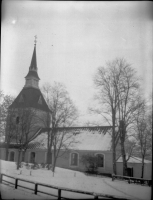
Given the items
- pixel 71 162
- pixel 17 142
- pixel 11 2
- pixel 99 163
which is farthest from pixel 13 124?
pixel 11 2

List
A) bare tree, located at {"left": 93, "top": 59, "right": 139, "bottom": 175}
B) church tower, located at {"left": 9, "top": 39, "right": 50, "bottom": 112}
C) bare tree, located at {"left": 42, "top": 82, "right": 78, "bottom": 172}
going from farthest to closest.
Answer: church tower, located at {"left": 9, "top": 39, "right": 50, "bottom": 112} < bare tree, located at {"left": 42, "top": 82, "right": 78, "bottom": 172} < bare tree, located at {"left": 93, "top": 59, "right": 139, "bottom": 175}

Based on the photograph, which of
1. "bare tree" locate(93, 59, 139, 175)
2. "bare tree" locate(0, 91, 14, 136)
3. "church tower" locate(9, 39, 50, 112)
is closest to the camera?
"bare tree" locate(93, 59, 139, 175)

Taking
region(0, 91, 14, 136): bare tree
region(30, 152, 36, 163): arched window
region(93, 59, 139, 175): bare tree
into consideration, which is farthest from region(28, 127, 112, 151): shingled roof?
region(0, 91, 14, 136): bare tree

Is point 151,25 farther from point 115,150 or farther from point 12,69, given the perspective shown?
point 12,69

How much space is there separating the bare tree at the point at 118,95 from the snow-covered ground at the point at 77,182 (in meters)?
0.39

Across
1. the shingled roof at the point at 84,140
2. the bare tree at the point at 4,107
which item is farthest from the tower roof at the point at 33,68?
the shingled roof at the point at 84,140

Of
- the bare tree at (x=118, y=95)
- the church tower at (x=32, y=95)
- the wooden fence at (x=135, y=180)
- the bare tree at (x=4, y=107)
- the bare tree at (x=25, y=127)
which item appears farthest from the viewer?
the bare tree at (x=4, y=107)

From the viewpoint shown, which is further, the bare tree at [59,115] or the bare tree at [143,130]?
the bare tree at [59,115]

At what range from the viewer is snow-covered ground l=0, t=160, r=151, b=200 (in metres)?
2.76

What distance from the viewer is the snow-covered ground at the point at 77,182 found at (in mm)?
2762

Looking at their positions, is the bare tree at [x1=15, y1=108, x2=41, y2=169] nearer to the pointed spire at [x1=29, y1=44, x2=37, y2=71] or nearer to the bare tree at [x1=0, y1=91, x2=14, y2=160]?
the bare tree at [x1=0, y1=91, x2=14, y2=160]

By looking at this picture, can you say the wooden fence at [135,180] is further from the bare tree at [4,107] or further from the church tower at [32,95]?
the bare tree at [4,107]

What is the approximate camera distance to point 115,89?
357 centimetres

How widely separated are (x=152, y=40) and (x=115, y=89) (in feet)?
3.64
